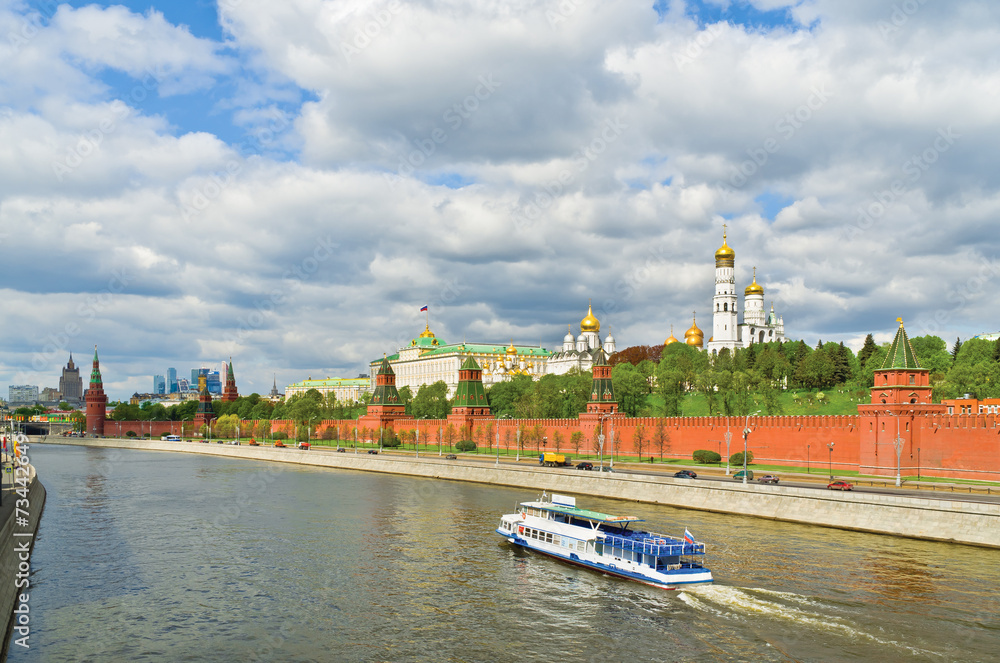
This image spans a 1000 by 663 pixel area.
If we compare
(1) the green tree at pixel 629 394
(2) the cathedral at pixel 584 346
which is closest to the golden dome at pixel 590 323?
(2) the cathedral at pixel 584 346

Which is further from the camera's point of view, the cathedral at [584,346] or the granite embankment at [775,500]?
the cathedral at [584,346]

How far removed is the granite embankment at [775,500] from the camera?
36.4 metres

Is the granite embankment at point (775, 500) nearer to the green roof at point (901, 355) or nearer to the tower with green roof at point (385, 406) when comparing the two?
the green roof at point (901, 355)

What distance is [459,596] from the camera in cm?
2828

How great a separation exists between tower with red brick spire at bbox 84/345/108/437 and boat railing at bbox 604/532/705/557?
6375 inches

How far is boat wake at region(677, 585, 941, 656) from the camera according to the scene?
77.0 ft

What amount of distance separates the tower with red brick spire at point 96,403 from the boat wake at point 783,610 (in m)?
167

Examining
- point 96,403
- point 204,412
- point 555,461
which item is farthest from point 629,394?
point 96,403

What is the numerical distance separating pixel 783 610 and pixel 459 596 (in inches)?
427

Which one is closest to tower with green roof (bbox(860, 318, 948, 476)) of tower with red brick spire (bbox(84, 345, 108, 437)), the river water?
the river water

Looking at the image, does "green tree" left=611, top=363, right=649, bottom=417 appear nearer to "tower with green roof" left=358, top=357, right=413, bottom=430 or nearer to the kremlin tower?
"tower with green roof" left=358, top=357, right=413, bottom=430

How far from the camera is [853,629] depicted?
23828 millimetres

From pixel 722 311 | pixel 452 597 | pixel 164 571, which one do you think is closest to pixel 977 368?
pixel 722 311

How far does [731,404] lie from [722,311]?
5774 centimetres
